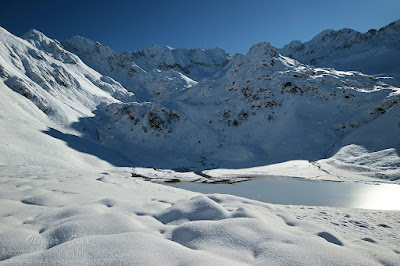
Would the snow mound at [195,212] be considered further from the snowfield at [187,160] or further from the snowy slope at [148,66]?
the snowy slope at [148,66]

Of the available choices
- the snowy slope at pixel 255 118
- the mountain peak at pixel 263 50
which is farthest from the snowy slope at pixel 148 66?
the mountain peak at pixel 263 50

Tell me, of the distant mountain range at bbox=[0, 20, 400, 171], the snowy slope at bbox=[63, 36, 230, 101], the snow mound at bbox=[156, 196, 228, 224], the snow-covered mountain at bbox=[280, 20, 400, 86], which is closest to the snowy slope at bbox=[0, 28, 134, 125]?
the distant mountain range at bbox=[0, 20, 400, 171]

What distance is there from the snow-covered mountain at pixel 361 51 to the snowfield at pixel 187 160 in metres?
23.4

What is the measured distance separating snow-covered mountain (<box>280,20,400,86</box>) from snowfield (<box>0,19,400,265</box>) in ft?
76.7

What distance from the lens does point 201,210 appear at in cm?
422

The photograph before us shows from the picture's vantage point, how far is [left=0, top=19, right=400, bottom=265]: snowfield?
2861 millimetres

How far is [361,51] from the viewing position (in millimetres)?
61438

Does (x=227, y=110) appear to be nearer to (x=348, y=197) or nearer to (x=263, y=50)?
(x=263, y=50)

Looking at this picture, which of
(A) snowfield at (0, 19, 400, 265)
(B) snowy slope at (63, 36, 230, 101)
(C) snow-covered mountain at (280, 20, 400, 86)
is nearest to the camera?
(A) snowfield at (0, 19, 400, 265)

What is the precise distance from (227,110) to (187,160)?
1445 cm

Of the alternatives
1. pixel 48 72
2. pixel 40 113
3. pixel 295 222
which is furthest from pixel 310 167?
pixel 48 72

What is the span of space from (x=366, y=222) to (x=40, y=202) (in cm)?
863

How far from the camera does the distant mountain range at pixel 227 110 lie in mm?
27672

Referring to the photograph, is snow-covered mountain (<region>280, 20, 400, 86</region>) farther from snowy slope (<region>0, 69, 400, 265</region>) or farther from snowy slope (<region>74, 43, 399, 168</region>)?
snowy slope (<region>0, 69, 400, 265</region>)
